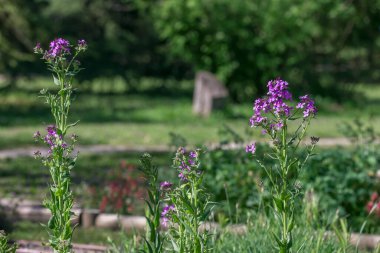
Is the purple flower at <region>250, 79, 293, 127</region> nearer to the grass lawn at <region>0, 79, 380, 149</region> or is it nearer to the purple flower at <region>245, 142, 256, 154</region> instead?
the purple flower at <region>245, 142, 256, 154</region>

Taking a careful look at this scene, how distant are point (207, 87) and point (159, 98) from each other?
4538 millimetres

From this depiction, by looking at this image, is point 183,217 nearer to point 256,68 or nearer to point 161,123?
point 161,123

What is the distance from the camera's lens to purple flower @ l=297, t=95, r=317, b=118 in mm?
3699

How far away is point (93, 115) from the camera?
54.8ft

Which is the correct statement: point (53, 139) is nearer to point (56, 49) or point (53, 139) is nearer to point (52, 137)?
point (52, 137)

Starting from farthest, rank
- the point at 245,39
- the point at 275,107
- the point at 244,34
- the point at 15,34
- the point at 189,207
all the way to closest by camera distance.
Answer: the point at 15,34
the point at 245,39
the point at 244,34
the point at 189,207
the point at 275,107

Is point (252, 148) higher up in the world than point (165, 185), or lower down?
higher up

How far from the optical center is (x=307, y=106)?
3729 millimetres

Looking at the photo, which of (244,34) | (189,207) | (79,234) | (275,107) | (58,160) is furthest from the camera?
(244,34)

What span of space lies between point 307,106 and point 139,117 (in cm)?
1271

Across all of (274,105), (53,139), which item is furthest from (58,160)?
(274,105)

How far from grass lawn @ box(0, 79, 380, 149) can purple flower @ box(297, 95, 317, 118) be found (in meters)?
6.06

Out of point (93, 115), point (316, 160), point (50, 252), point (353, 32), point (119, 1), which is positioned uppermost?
point (119, 1)

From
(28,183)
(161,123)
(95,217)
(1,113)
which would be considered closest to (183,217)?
(95,217)
